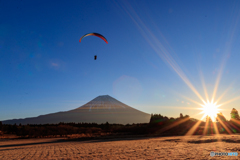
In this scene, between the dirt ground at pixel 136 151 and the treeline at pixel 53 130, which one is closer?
the dirt ground at pixel 136 151

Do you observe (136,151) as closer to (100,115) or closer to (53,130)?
(53,130)

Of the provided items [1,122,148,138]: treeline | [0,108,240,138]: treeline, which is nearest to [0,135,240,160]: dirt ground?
[0,108,240,138]: treeline

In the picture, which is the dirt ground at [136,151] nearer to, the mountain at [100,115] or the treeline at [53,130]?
the treeline at [53,130]

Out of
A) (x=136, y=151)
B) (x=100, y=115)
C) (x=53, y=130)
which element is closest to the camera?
(x=136, y=151)

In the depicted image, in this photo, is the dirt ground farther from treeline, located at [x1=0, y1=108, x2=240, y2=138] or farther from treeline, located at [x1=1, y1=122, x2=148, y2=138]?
treeline, located at [x1=1, y1=122, x2=148, y2=138]

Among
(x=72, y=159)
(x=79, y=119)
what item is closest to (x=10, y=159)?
(x=72, y=159)

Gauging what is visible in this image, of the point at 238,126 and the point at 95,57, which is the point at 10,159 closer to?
the point at 95,57

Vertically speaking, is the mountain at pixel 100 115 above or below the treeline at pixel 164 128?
above

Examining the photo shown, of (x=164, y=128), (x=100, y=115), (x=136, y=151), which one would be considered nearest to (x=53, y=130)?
(x=164, y=128)

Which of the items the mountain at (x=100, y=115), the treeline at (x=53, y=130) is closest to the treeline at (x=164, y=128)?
the treeline at (x=53, y=130)
